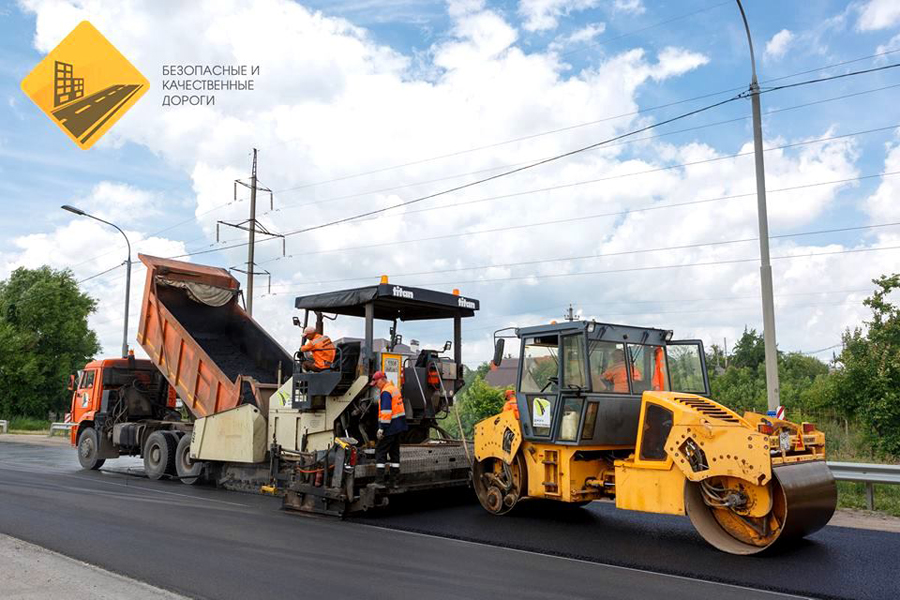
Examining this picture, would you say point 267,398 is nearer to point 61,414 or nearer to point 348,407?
point 348,407

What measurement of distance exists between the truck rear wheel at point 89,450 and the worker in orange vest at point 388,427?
326 inches

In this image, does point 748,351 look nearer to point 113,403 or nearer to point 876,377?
point 876,377

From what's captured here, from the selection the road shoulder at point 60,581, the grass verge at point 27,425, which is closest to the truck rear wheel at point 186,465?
the road shoulder at point 60,581

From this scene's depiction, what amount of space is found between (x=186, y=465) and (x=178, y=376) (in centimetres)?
147

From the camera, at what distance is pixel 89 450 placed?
560 inches

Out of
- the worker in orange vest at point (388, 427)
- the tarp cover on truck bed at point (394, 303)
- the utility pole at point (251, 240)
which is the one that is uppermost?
the utility pole at point (251, 240)

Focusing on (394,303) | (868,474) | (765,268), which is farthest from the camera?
(765,268)

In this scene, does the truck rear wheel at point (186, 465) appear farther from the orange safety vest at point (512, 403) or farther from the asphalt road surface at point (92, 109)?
the asphalt road surface at point (92, 109)

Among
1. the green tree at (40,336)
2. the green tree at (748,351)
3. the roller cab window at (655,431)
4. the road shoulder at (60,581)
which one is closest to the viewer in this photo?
the road shoulder at (60,581)

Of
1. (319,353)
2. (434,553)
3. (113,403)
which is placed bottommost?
(434,553)

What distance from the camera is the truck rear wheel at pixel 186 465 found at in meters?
11.5

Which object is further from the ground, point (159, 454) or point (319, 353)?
point (319, 353)

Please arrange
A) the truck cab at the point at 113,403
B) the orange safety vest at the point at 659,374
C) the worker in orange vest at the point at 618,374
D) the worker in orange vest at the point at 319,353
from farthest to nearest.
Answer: the truck cab at the point at 113,403 → the worker in orange vest at the point at 319,353 → the orange safety vest at the point at 659,374 → the worker in orange vest at the point at 618,374

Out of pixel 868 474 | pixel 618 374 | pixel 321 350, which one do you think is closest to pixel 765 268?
pixel 868 474
